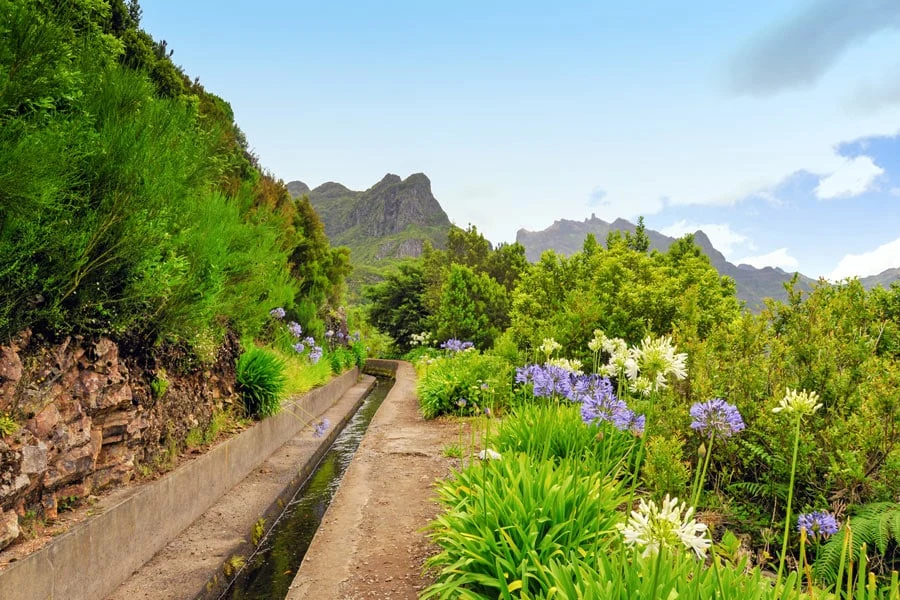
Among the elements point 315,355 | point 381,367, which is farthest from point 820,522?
point 381,367

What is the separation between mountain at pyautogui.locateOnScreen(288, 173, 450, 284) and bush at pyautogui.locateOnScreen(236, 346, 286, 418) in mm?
109807

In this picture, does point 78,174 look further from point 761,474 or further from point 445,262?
point 445,262

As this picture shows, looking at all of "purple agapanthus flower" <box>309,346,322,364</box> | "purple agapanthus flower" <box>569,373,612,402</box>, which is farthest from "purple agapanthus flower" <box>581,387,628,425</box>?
"purple agapanthus flower" <box>309,346,322,364</box>

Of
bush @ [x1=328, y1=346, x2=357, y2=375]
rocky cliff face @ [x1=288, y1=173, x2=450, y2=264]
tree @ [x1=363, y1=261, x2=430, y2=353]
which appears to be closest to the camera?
bush @ [x1=328, y1=346, x2=357, y2=375]

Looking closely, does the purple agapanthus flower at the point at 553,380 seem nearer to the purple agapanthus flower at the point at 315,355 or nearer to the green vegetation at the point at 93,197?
the green vegetation at the point at 93,197

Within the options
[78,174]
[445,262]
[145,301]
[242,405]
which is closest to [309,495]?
[242,405]

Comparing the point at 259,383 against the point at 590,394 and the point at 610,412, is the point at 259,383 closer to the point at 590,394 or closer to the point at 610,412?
the point at 590,394

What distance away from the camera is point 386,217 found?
5930 inches

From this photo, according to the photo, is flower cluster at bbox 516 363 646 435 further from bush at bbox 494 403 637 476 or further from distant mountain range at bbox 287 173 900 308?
distant mountain range at bbox 287 173 900 308

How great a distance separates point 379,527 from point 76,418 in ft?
7.45

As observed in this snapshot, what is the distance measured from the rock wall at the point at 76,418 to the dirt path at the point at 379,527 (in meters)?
1.58

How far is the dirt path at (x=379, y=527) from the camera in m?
3.10

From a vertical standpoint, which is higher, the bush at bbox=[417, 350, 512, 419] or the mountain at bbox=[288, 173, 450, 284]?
the mountain at bbox=[288, 173, 450, 284]

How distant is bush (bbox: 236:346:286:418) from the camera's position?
6.47m
